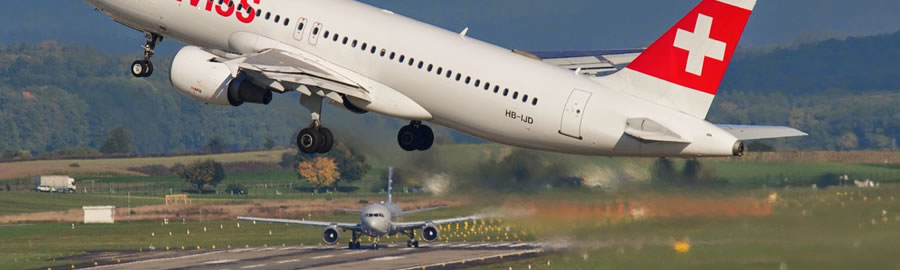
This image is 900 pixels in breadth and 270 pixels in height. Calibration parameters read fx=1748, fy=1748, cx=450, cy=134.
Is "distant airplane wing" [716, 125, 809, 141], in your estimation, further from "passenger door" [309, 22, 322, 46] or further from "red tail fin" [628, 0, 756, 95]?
"passenger door" [309, 22, 322, 46]

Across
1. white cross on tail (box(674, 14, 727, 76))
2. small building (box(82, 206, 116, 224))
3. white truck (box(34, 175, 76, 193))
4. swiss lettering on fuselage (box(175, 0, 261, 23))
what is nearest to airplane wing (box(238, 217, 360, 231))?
small building (box(82, 206, 116, 224))

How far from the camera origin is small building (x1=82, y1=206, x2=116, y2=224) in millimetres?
143500

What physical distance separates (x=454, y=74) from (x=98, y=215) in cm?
9553

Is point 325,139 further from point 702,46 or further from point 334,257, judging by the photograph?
point 334,257

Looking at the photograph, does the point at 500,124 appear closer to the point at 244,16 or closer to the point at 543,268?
the point at 244,16

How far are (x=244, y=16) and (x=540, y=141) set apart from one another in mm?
11409

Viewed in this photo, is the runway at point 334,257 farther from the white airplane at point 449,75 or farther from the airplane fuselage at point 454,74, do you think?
the airplane fuselage at point 454,74

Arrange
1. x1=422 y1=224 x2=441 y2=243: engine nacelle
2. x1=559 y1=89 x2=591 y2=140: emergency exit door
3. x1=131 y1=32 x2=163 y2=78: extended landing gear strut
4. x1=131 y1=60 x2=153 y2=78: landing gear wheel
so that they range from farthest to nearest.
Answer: x1=422 y1=224 x2=441 y2=243: engine nacelle
x1=131 y1=60 x2=153 y2=78: landing gear wheel
x1=131 y1=32 x2=163 y2=78: extended landing gear strut
x1=559 y1=89 x2=591 y2=140: emergency exit door

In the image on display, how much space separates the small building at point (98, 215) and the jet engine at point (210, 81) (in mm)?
89503

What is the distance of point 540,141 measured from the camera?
52.2 metres

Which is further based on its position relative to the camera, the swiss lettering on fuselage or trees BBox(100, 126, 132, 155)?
trees BBox(100, 126, 132, 155)

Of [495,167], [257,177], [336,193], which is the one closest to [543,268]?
[495,167]

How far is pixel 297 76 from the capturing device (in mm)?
54688

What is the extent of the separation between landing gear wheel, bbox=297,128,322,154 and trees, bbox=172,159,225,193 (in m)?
102
